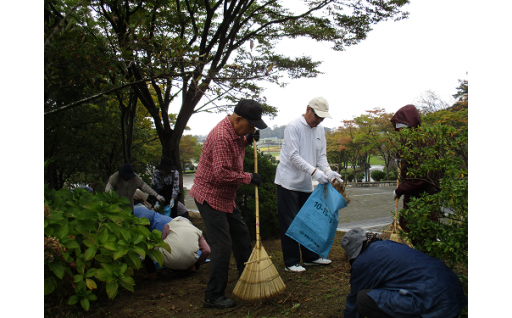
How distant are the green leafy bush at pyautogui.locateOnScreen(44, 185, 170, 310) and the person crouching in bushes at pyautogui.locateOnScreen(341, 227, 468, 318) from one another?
1.88 m

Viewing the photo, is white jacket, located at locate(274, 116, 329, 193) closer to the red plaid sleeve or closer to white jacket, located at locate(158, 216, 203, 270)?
the red plaid sleeve

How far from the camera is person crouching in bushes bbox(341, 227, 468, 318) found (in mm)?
2221

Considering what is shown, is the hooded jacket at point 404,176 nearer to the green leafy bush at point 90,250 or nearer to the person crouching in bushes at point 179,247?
the person crouching in bushes at point 179,247

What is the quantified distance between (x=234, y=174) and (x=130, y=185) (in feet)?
10.6

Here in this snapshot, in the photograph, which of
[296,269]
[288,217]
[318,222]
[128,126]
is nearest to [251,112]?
[318,222]

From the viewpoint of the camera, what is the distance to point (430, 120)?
18.0 m

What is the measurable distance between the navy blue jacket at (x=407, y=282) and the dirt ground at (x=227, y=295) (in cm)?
72

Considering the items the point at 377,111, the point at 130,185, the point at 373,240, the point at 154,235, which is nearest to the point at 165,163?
the point at 130,185

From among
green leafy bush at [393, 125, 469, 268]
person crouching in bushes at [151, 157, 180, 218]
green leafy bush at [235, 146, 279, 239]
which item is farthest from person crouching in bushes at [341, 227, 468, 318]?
person crouching in bushes at [151, 157, 180, 218]

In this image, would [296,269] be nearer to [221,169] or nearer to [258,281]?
[258,281]

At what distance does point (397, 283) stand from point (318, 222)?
1.31 metres

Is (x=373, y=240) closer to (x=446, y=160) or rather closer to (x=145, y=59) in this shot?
(x=446, y=160)

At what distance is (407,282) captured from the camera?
7.66 ft

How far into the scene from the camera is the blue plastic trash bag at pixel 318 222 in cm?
362
